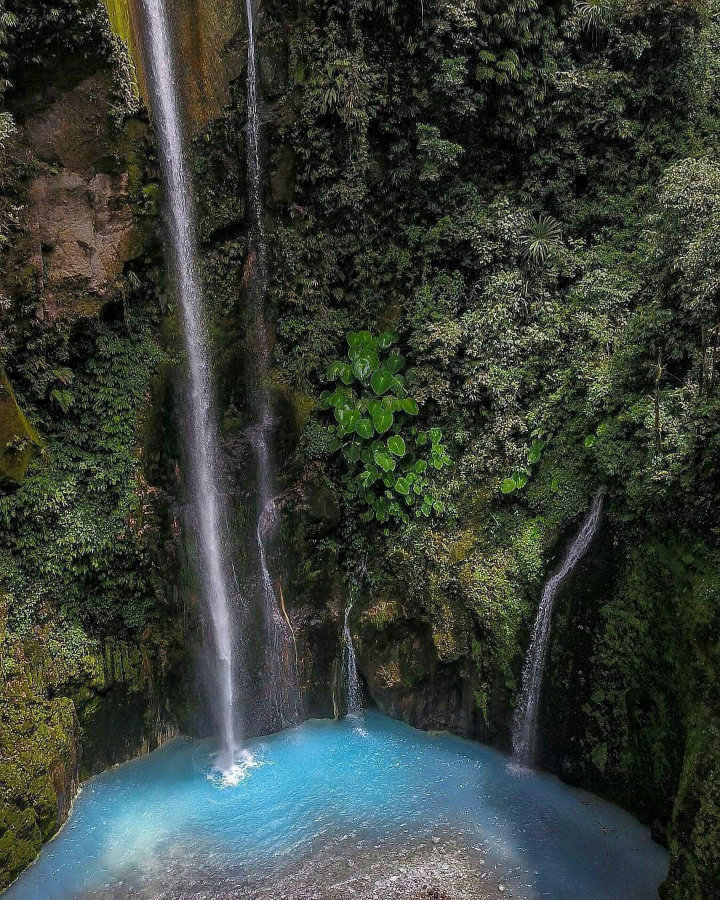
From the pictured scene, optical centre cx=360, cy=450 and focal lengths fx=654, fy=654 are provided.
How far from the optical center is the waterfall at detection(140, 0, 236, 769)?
1020cm

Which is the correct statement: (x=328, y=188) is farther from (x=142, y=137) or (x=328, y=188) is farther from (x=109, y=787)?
(x=109, y=787)

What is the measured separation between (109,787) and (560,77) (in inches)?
506

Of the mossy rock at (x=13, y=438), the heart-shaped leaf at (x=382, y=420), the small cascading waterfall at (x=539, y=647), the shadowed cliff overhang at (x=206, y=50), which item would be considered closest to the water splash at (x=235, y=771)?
the small cascading waterfall at (x=539, y=647)

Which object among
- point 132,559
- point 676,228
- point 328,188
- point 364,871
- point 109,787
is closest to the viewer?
point 364,871

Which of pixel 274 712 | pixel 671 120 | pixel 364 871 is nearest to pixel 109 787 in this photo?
pixel 274 712

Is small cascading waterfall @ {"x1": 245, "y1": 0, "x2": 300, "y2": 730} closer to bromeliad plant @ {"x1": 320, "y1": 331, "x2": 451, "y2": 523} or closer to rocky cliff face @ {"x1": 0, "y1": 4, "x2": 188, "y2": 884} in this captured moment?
bromeliad plant @ {"x1": 320, "y1": 331, "x2": 451, "y2": 523}

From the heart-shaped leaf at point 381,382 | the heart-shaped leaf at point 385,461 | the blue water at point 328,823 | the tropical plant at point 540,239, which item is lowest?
the blue water at point 328,823

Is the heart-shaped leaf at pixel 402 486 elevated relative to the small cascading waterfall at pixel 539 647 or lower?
elevated

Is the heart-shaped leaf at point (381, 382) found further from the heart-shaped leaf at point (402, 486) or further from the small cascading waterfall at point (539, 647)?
A: the small cascading waterfall at point (539, 647)

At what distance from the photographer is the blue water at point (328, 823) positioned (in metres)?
7.56

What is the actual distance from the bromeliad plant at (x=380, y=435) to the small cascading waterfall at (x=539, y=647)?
2.06 metres

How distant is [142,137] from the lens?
962 centimetres

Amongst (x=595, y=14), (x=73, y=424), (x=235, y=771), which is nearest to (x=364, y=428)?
(x=73, y=424)

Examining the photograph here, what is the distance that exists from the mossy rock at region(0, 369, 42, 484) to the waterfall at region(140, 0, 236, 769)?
2.36m
